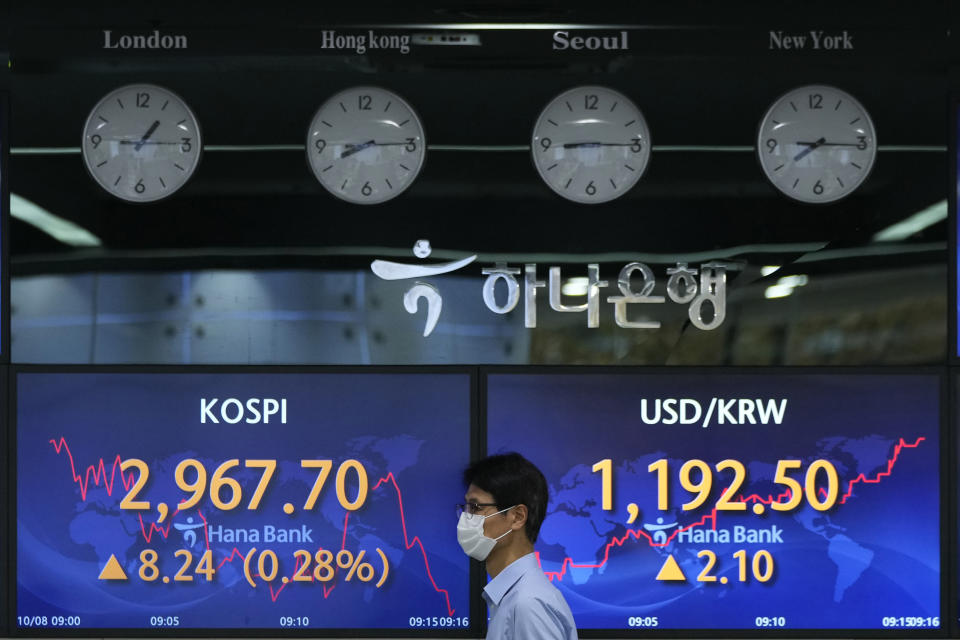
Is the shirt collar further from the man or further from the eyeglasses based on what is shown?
the eyeglasses

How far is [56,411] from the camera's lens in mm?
5785

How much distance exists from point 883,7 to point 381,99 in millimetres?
2238

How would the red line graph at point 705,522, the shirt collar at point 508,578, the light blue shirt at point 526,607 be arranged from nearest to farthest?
the light blue shirt at point 526,607 < the shirt collar at point 508,578 < the red line graph at point 705,522

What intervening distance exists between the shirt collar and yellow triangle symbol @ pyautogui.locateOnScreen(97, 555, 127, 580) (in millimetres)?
3073

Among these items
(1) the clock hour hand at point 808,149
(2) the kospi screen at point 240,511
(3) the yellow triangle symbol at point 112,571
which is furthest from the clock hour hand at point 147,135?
(1) the clock hour hand at point 808,149

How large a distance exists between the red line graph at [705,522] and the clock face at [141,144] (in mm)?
2370

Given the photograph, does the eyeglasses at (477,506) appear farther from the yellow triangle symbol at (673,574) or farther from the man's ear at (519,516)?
the yellow triangle symbol at (673,574)

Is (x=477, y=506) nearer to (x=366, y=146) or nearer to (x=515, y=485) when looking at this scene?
(x=515, y=485)

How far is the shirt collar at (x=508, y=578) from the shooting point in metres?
3.10

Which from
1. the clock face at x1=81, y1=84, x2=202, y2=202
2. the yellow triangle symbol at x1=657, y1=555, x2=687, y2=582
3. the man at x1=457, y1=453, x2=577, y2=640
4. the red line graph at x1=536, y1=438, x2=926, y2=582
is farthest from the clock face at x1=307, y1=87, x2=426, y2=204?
the man at x1=457, y1=453, x2=577, y2=640

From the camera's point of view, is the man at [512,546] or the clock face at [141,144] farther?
the clock face at [141,144]

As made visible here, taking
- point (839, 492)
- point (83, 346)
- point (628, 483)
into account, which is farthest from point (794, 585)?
point (83, 346)

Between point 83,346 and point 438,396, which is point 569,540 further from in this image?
point 83,346

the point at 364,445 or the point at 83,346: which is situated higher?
the point at 83,346
